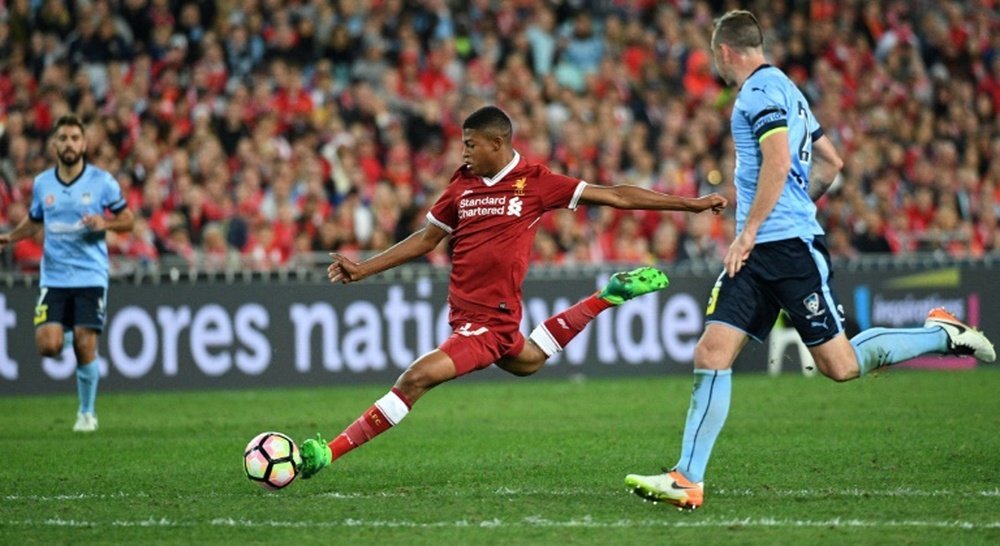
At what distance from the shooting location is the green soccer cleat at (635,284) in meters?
9.87

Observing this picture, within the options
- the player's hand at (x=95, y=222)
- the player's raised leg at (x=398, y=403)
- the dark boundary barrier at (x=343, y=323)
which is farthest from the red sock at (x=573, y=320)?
the dark boundary barrier at (x=343, y=323)

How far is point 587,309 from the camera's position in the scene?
408 inches

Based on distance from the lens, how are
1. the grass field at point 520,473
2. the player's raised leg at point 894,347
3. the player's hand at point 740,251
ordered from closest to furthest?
the grass field at point 520,473 < the player's hand at point 740,251 < the player's raised leg at point 894,347

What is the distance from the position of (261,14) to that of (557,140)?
4347 mm

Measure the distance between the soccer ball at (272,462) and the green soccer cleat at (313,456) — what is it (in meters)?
0.04

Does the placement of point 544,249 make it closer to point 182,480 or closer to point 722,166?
point 722,166

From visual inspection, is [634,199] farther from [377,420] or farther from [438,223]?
[377,420]

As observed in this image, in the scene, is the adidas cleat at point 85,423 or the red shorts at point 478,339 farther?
the adidas cleat at point 85,423

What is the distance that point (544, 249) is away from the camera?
64.8ft

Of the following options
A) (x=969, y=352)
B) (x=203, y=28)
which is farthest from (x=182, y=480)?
(x=203, y=28)

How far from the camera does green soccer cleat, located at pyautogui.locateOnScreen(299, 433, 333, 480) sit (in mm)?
8742

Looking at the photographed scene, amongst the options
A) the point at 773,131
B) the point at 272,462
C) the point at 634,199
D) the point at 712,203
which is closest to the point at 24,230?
the point at 272,462

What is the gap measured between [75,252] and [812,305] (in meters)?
7.43

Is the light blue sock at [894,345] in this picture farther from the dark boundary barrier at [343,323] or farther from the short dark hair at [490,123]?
the dark boundary barrier at [343,323]
